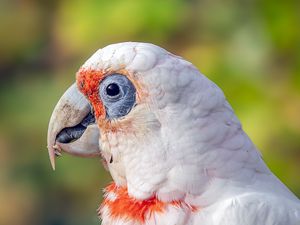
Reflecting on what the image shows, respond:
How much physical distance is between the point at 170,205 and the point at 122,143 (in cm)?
25

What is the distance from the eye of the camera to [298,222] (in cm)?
286

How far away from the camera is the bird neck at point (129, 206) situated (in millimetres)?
2857

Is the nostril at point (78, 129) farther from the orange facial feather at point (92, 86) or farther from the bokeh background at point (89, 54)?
the bokeh background at point (89, 54)

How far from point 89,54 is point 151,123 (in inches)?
121

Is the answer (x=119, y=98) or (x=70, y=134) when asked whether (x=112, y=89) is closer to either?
(x=119, y=98)

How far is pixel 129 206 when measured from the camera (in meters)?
2.92

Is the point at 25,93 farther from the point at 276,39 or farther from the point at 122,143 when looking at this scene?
the point at 122,143

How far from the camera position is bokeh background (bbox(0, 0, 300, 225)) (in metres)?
5.28

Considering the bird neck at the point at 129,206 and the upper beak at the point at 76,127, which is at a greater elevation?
the upper beak at the point at 76,127

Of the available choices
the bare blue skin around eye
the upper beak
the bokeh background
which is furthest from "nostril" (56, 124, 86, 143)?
the bokeh background

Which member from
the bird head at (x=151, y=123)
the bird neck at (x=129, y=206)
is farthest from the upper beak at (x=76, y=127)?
the bird neck at (x=129, y=206)

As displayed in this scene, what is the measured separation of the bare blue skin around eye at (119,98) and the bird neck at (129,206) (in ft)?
0.71

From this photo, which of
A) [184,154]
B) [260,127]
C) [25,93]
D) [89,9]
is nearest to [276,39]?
[260,127]

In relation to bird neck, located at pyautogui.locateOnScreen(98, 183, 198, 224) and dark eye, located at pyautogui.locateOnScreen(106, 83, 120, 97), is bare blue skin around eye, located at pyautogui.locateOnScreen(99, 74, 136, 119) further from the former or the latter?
bird neck, located at pyautogui.locateOnScreen(98, 183, 198, 224)
